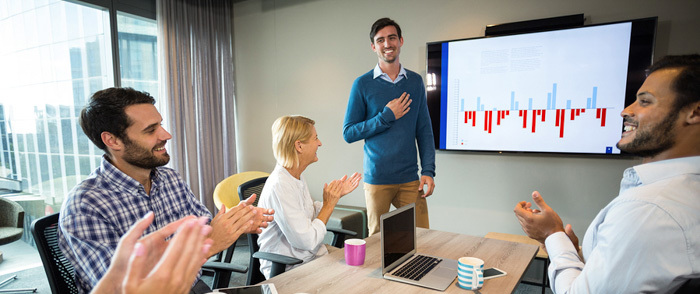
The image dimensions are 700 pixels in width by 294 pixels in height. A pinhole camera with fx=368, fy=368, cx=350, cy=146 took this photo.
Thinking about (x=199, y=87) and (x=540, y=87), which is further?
(x=199, y=87)

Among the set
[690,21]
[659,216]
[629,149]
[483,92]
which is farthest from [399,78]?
[690,21]

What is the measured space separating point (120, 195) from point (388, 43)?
1684 millimetres

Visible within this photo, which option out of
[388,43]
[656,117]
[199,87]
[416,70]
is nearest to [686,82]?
[656,117]

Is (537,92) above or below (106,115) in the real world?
above

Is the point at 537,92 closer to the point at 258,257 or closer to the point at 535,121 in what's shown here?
the point at 535,121

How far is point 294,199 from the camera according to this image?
5.70ft

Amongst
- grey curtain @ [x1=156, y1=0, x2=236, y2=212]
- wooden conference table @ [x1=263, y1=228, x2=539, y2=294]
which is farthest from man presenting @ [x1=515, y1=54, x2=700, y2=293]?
grey curtain @ [x1=156, y1=0, x2=236, y2=212]

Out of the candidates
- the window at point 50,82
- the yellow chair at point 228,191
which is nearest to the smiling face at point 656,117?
the yellow chair at point 228,191

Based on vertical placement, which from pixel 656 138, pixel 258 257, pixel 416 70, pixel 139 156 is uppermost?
pixel 416 70

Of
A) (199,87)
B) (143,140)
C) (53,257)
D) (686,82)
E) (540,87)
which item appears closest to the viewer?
(686,82)

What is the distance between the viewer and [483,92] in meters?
3.01

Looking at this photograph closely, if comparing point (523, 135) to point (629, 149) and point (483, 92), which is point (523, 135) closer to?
point (483, 92)

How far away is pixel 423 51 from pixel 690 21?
1.81 meters

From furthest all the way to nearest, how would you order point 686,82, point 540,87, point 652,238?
point 540,87
point 686,82
point 652,238
